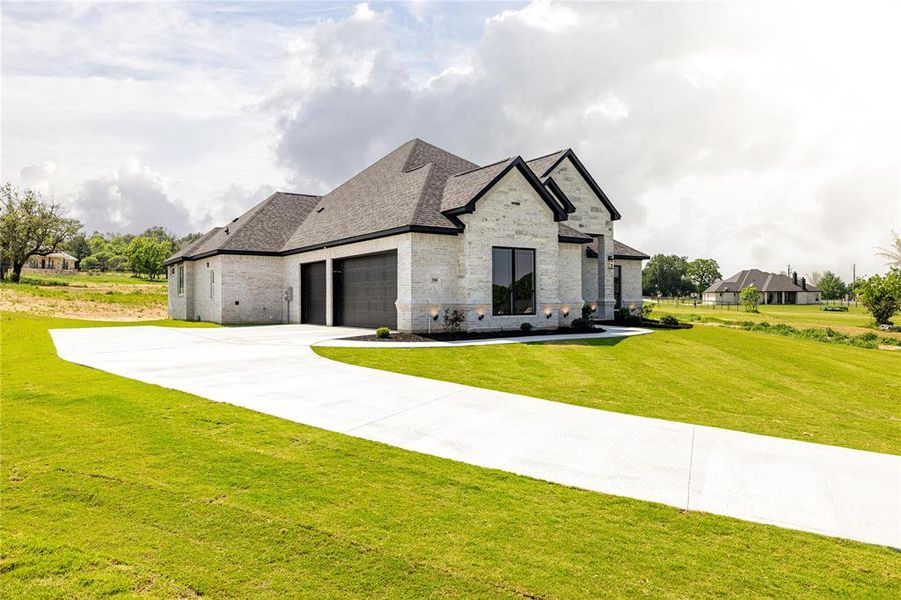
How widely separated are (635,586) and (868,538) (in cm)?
250

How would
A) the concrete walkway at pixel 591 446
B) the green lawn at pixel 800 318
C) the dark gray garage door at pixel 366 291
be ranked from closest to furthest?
the concrete walkway at pixel 591 446 < the dark gray garage door at pixel 366 291 < the green lawn at pixel 800 318

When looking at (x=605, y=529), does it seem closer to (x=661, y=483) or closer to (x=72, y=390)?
(x=661, y=483)

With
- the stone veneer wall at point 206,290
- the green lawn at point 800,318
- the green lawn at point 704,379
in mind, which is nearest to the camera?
the green lawn at point 704,379

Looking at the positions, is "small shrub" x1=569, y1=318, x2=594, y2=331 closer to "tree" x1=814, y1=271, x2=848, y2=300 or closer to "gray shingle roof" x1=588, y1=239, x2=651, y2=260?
"gray shingle roof" x1=588, y1=239, x2=651, y2=260

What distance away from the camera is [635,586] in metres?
3.78

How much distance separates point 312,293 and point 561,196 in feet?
47.1

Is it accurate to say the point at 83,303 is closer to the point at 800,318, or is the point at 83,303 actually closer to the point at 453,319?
the point at 453,319

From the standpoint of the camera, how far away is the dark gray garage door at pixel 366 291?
2280 cm

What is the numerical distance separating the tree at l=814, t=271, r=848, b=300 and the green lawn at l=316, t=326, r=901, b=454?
409 feet

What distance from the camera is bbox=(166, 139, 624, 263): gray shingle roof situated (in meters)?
21.7

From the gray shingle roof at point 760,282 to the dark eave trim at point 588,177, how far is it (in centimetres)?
8760

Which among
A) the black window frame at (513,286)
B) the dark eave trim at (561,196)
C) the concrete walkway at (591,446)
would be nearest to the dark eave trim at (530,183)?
the dark eave trim at (561,196)

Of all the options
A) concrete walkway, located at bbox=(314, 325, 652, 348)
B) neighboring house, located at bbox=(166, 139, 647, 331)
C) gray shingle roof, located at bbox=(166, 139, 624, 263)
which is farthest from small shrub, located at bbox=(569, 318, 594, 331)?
gray shingle roof, located at bbox=(166, 139, 624, 263)

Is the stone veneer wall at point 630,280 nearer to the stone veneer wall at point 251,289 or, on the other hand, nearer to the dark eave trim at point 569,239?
the dark eave trim at point 569,239
